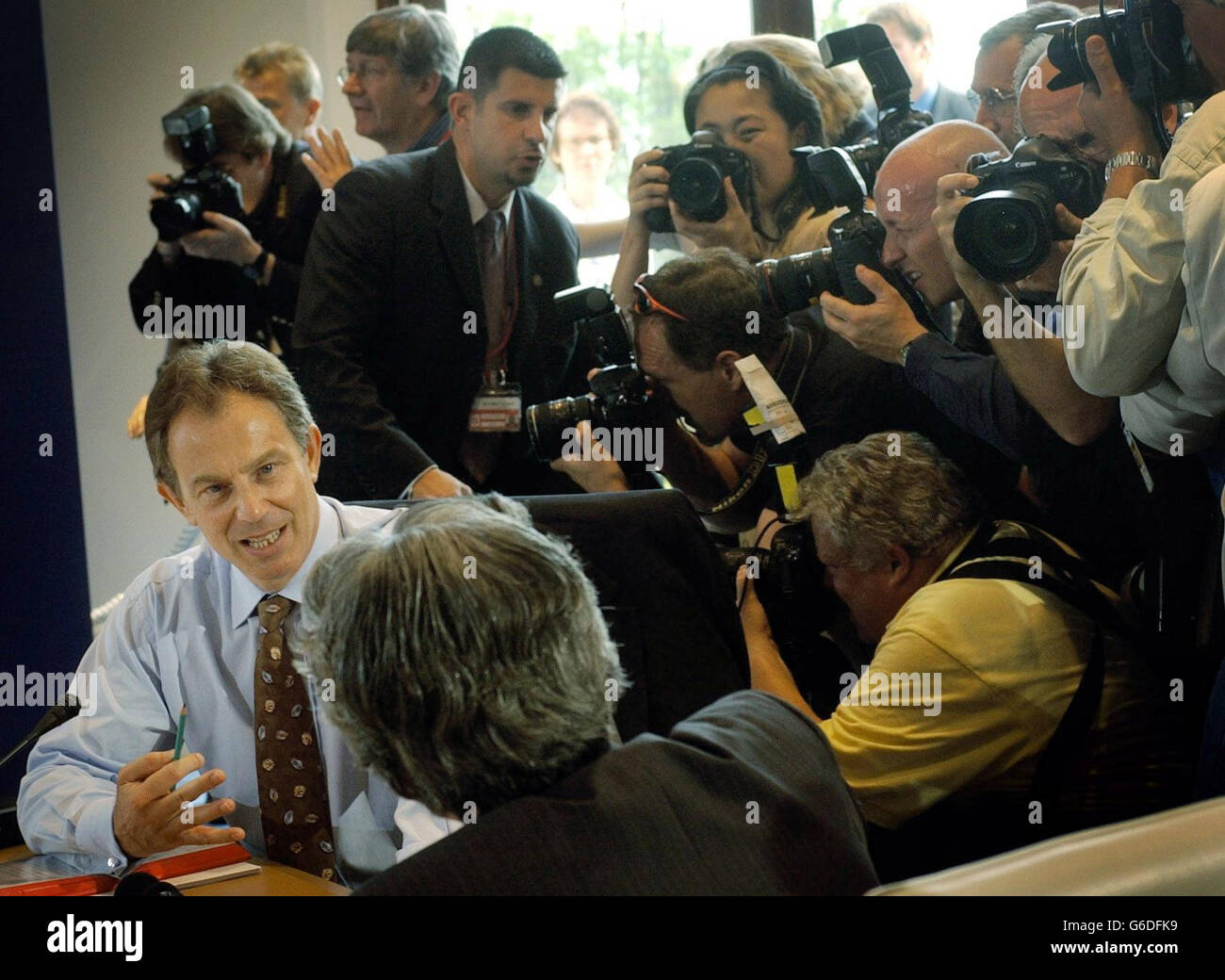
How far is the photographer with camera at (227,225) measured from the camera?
2.66 metres

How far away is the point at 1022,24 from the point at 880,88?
0.27 metres

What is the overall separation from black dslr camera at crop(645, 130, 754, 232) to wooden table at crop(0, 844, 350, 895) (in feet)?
4.68

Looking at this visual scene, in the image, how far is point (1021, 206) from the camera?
1.69 metres

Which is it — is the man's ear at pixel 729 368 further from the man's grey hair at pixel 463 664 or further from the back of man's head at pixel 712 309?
the man's grey hair at pixel 463 664

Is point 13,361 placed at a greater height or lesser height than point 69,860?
greater

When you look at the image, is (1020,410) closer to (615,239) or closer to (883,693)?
(883,693)

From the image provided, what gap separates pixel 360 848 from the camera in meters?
1.51

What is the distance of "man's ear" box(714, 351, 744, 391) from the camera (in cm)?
218

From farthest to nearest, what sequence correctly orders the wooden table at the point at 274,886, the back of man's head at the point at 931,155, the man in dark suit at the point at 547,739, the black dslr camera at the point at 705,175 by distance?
the black dslr camera at the point at 705,175 < the back of man's head at the point at 931,155 < the wooden table at the point at 274,886 < the man in dark suit at the point at 547,739

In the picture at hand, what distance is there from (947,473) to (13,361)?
150 cm

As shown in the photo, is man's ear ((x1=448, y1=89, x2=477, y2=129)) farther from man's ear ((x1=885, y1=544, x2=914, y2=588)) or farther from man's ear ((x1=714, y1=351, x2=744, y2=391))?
man's ear ((x1=885, y1=544, x2=914, y2=588))

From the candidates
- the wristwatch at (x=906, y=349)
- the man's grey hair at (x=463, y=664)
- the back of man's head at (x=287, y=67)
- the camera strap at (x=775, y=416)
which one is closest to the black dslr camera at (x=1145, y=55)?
the wristwatch at (x=906, y=349)

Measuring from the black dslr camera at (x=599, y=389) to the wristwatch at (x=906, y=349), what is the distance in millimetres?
436

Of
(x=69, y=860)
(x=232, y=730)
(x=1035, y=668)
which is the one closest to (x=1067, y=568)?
(x=1035, y=668)
